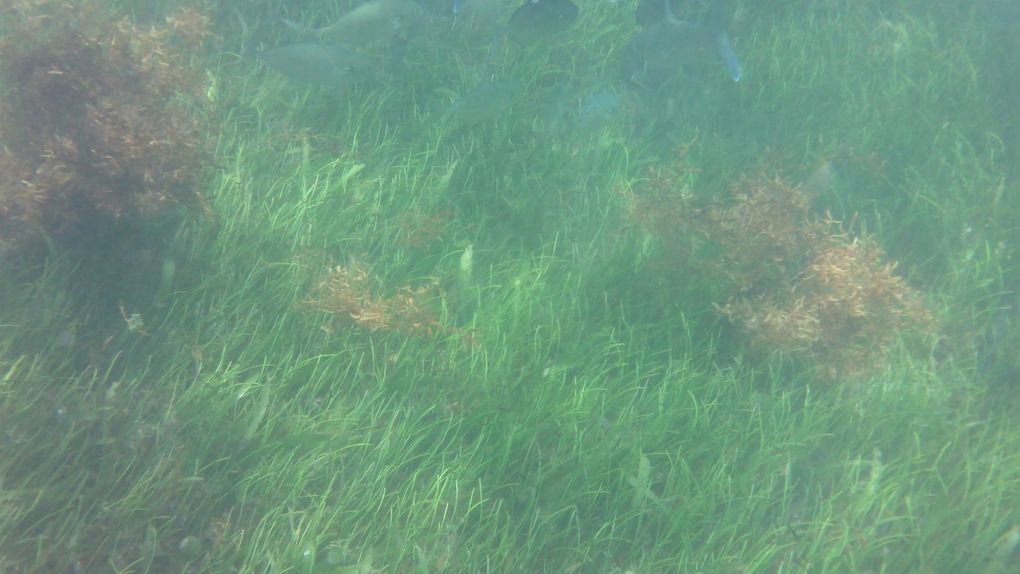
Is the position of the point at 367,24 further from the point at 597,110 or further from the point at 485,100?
the point at 597,110

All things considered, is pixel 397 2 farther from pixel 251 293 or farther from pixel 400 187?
pixel 251 293

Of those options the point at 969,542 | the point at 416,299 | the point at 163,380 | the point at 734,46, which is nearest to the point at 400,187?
the point at 416,299

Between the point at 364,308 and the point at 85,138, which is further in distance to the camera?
the point at 364,308

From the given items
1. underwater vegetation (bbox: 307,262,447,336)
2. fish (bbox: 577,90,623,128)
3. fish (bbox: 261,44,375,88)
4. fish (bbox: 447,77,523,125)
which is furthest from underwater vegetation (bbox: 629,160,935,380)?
fish (bbox: 261,44,375,88)

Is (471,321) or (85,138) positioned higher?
(85,138)

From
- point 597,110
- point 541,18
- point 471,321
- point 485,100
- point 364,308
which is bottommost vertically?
point 471,321

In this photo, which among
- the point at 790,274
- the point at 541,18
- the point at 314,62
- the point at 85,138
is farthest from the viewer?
the point at 541,18

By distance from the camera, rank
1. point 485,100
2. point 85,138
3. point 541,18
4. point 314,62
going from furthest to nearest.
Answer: point 541,18 < point 485,100 < point 314,62 < point 85,138

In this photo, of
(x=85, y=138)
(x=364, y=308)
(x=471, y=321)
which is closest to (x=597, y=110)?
(x=471, y=321)

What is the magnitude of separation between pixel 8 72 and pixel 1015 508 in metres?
5.19

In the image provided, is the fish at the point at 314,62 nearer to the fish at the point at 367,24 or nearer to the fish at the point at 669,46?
the fish at the point at 367,24

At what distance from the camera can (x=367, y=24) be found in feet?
16.6

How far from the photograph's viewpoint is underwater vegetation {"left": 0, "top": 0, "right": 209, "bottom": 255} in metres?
3.44

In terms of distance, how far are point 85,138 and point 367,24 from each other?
2117 mm
